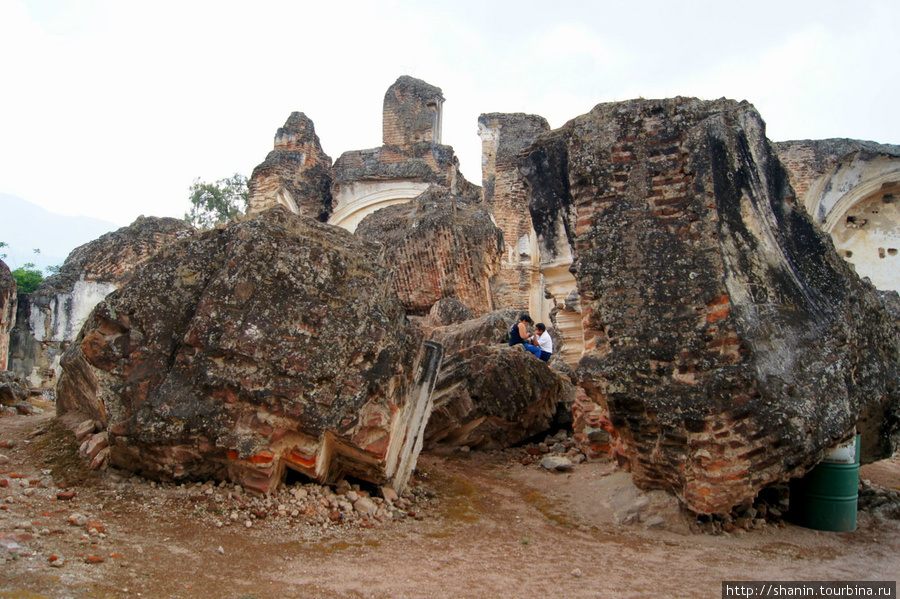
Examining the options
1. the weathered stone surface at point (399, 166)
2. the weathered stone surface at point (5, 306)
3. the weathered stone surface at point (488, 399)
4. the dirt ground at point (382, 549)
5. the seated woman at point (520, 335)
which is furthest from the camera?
the weathered stone surface at point (399, 166)

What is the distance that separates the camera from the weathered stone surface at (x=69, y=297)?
40.9ft

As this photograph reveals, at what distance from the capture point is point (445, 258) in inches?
484

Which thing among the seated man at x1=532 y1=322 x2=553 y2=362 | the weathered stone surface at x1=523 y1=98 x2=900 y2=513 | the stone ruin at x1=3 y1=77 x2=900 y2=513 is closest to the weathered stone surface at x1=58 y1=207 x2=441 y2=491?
the stone ruin at x1=3 y1=77 x2=900 y2=513

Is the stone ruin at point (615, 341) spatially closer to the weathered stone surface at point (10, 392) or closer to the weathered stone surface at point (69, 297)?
the weathered stone surface at point (10, 392)

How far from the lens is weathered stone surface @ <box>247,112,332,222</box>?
17.3 meters

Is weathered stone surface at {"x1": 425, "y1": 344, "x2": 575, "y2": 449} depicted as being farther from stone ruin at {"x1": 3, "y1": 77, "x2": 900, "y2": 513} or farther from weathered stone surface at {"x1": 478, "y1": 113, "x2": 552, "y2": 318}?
weathered stone surface at {"x1": 478, "y1": 113, "x2": 552, "y2": 318}

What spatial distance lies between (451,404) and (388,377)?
231 centimetres

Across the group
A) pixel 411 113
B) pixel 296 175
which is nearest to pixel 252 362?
pixel 296 175

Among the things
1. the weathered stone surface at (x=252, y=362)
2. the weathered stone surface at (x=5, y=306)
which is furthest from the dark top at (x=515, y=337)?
the weathered stone surface at (x=5, y=306)

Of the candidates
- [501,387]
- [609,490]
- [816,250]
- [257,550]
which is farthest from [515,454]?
[257,550]

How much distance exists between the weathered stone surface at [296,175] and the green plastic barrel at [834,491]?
46.5 ft

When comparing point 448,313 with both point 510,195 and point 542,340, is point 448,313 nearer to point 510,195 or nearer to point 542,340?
point 542,340

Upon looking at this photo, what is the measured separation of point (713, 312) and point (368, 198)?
14352 millimetres

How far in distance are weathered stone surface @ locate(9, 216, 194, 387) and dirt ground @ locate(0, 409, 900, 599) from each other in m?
7.60
